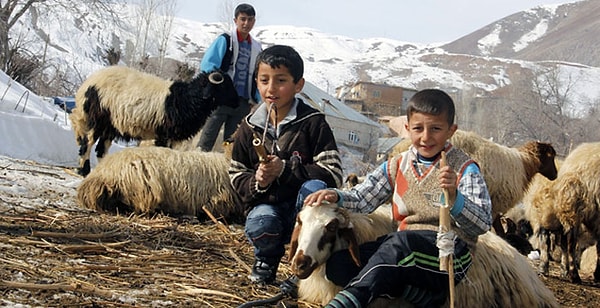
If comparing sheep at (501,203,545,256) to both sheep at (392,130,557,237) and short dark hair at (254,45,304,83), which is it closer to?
sheep at (392,130,557,237)

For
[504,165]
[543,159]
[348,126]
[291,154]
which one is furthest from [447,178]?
[348,126]

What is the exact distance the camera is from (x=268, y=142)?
11.9 feet

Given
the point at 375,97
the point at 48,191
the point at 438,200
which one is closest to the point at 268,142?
the point at 438,200

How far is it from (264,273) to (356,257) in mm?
805

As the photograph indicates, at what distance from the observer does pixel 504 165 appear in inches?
283

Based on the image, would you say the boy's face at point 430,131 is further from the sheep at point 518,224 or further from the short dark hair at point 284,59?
the sheep at point 518,224

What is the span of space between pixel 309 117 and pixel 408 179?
839 mm

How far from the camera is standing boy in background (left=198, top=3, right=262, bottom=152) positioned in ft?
25.1

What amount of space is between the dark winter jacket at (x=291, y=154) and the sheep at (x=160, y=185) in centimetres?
249

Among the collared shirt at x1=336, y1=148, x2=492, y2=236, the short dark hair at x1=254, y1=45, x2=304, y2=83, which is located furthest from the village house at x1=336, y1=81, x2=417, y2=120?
the collared shirt at x1=336, y1=148, x2=492, y2=236

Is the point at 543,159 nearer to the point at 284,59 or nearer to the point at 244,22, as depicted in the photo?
the point at 244,22

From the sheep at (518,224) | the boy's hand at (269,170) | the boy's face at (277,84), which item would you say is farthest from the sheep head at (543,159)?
the boy's hand at (269,170)

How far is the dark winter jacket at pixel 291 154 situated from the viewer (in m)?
3.47

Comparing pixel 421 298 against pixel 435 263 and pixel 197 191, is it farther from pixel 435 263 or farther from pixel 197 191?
pixel 197 191
